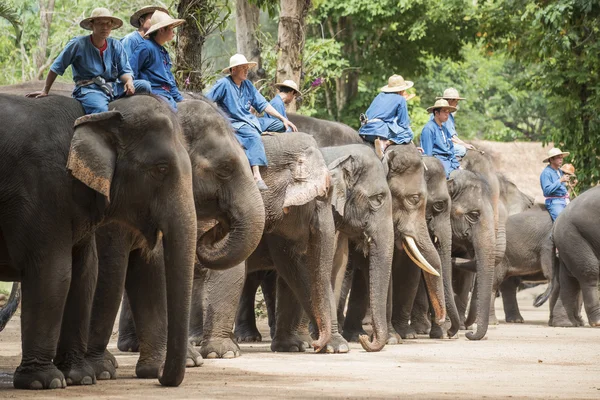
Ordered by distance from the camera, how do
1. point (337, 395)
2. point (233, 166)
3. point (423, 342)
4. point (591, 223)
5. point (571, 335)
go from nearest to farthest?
point (337, 395)
point (233, 166)
point (423, 342)
point (571, 335)
point (591, 223)

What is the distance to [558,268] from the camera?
65.1ft

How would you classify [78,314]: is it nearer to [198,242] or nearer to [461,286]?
[198,242]

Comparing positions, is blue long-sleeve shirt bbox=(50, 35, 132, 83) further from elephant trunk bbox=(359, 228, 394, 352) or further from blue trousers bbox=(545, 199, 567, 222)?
blue trousers bbox=(545, 199, 567, 222)

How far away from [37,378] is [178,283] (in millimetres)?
1049

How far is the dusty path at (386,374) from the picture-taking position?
25.0ft

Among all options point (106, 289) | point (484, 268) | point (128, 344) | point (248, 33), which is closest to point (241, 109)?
point (128, 344)

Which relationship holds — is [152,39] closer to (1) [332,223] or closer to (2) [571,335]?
(1) [332,223]

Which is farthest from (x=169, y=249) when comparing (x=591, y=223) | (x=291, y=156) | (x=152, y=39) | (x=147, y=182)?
(x=591, y=223)

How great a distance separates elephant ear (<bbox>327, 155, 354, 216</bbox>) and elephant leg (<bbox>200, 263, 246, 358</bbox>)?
5.77 ft

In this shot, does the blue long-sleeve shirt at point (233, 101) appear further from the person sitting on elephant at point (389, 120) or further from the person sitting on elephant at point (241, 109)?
the person sitting on elephant at point (389, 120)

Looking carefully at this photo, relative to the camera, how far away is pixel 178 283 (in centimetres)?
786

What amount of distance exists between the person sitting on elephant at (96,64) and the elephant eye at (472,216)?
765 cm

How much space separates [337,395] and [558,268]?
1297cm

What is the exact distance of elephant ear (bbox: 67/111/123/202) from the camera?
785 cm
